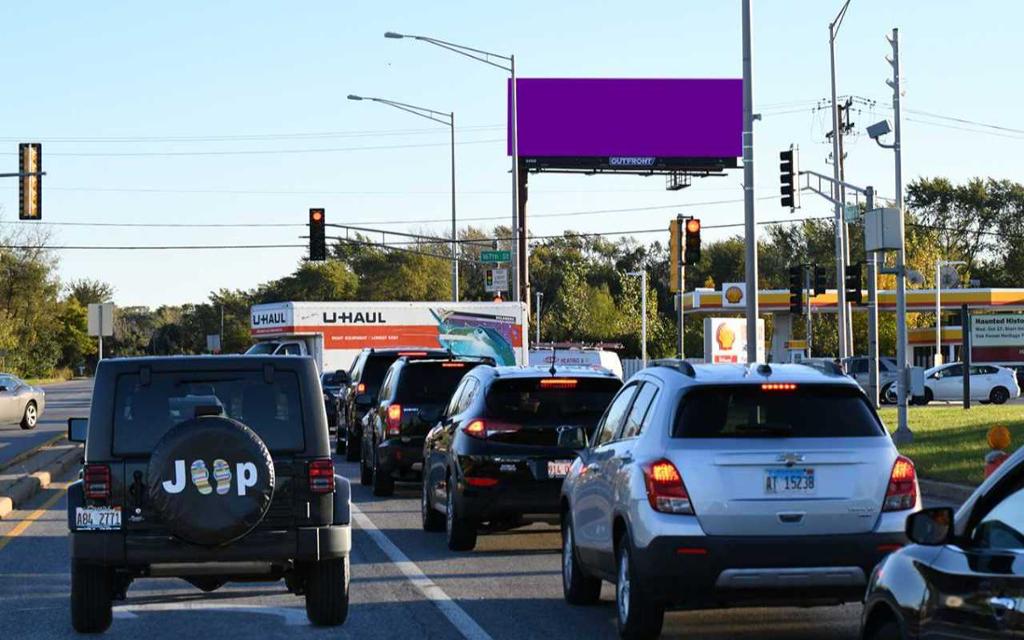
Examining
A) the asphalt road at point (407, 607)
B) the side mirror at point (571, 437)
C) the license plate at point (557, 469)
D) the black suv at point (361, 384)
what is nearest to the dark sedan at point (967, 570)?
the asphalt road at point (407, 607)

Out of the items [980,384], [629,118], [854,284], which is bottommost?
[980,384]

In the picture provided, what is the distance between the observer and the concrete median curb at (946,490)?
1903 cm

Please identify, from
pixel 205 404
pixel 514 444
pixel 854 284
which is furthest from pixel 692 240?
pixel 205 404

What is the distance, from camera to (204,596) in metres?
12.5

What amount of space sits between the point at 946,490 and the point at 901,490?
10409 millimetres

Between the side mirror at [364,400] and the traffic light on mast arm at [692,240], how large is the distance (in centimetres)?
935

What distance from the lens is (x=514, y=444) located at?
14.7 metres

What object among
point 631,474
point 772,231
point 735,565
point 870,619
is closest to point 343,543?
point 631,474

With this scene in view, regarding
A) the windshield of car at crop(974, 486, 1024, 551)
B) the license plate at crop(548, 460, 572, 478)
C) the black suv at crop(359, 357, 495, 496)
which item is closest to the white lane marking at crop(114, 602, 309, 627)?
the license plate at crop(548, 460, 572, 478)

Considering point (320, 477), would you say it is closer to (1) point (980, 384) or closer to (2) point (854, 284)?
(2) point (854, 284)

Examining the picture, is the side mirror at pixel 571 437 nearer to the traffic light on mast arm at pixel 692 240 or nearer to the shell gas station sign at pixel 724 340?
the traffic light on mast arm at pixel 692 240

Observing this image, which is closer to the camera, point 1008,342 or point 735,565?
point 735,565

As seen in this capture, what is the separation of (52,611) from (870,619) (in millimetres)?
6897

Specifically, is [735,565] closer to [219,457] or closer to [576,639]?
[576,639]
